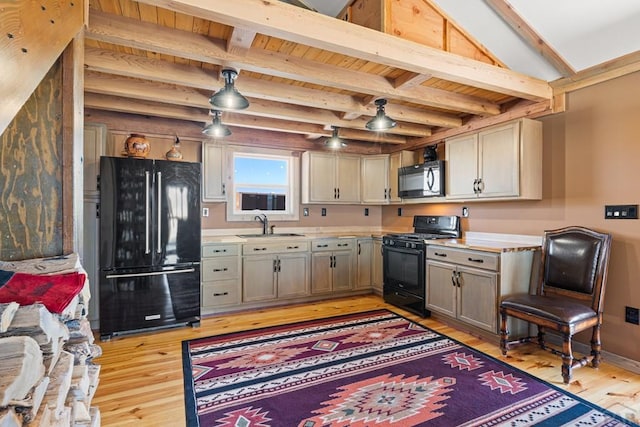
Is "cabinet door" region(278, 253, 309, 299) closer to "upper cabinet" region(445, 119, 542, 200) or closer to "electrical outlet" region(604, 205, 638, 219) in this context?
"upper cabinet" region(445, 119, 542, 200)

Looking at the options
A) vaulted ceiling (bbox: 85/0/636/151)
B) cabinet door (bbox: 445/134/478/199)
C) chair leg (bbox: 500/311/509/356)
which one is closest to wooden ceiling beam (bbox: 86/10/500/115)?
vaulted ceiling (bbox: 85/0/636/151)

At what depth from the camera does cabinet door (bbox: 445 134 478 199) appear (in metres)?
3.65

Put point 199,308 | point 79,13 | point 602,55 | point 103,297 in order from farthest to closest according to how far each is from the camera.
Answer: point 199,308, point 103,297, point 602,55, point 79,13

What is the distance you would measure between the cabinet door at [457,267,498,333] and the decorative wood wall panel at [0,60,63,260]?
3.11 m

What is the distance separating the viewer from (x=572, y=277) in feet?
8.89

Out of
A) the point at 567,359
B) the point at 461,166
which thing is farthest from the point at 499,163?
the point at 567,359

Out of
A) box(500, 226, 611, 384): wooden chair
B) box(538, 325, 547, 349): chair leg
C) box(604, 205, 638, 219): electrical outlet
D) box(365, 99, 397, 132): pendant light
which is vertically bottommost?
box(538, 325, 547, 349): chair leg

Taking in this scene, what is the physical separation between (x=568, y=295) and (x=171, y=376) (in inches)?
127

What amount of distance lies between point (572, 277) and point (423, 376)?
4.88ft

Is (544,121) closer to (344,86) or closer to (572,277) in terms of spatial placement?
(572,277)

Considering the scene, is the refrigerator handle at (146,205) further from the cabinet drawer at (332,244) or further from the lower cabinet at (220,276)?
the cabinet drawer at (332,244)

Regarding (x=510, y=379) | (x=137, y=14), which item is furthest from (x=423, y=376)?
(x=137, y=14)

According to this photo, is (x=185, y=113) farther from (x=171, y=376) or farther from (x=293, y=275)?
(x=171, y=376)

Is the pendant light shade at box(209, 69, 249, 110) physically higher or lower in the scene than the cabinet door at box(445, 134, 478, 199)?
higher
